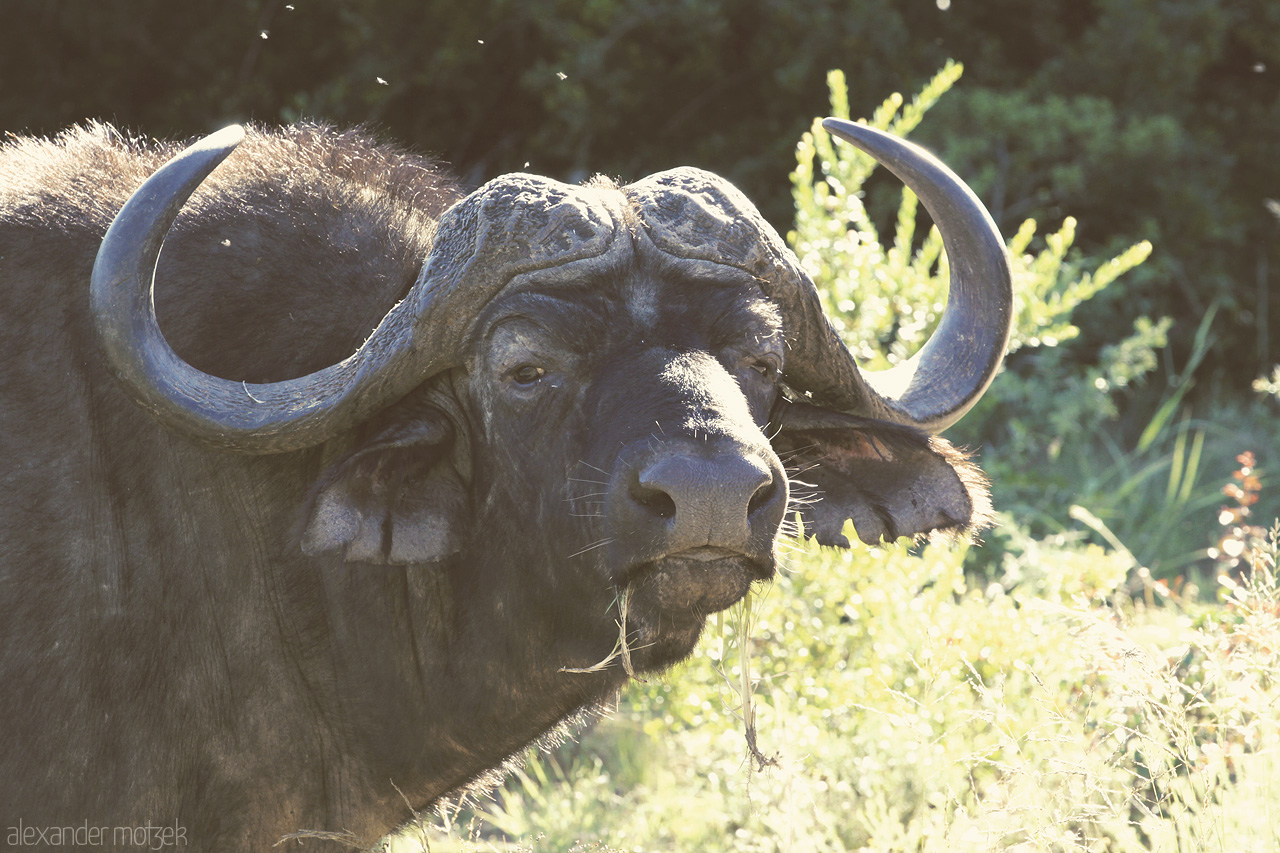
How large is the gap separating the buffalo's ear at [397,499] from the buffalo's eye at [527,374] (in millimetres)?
242

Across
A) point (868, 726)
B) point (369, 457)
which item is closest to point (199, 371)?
point (369, 457)

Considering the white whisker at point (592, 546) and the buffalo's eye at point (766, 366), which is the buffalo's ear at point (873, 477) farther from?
the white whisker at point (592, 546)

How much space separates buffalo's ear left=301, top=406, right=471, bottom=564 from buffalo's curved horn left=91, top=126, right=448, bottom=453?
106mm

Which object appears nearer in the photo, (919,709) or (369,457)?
(369,457)

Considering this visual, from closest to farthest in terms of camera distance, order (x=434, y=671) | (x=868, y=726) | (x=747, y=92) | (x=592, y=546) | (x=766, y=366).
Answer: (x=592, y=546) → (x=766, y=366) → (x=434, y=671) → (x=868, y=726) → (x=747, y=92)

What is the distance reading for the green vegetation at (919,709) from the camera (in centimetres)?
326

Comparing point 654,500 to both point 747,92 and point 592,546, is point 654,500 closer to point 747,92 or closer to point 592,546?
point 592,546

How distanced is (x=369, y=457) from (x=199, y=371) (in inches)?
17.4

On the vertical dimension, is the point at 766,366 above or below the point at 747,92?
below

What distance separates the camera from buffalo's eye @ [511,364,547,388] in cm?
284

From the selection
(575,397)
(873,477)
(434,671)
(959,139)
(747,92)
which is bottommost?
(434,671)

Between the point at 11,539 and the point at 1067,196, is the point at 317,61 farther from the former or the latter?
the point at 11,539

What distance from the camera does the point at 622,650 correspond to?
2801 mm

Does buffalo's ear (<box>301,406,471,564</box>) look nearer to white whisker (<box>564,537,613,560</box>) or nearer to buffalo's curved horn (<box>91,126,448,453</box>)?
buffalo's curved horn (<box>91,126,448,453</box>)
